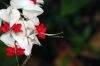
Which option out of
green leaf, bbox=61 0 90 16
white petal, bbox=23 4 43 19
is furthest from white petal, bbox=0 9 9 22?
green leaf, bbox=61 0 90 16

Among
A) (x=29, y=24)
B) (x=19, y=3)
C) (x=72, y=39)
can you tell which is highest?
(x=19, y=3)

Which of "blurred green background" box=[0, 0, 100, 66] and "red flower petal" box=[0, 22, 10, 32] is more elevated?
"red flower petal" box=[0, 22, 10, 32]

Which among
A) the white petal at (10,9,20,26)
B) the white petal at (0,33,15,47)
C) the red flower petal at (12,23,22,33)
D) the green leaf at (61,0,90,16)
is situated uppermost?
the white petal at (10,9,20,26)

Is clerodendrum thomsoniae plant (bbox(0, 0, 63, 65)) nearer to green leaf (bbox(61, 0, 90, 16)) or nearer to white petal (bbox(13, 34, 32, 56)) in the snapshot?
white petal (bbox(13, 34, 32, 56))

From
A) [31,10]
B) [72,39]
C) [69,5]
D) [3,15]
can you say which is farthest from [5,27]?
[72,39]

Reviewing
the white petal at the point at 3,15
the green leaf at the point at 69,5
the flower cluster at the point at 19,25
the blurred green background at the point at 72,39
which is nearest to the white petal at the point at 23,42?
the flower cluster at the point at 19,25

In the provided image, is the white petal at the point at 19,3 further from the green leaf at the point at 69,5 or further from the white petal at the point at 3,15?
the green leaf at the point at 69,5

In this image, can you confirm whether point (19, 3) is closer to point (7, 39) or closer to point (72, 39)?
point (7, 39)
